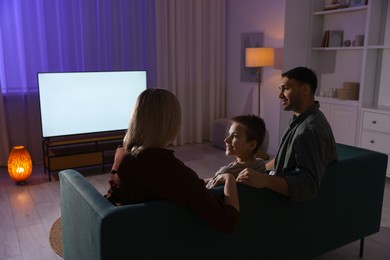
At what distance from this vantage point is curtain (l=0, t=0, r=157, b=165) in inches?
175

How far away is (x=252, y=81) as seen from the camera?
5.55 meters

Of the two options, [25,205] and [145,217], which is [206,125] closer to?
[25,205]

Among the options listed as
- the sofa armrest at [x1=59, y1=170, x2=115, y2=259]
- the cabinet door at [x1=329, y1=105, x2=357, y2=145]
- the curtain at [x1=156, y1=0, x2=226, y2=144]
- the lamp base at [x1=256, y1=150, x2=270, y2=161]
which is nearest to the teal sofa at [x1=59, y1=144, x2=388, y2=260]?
the sofa armrest at [x1=59, y1=170, x2=115, y2=259]

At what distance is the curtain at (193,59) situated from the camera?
5.43 metres

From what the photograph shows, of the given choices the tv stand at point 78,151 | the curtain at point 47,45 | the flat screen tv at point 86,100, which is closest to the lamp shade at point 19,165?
the tv stand at point 78,151

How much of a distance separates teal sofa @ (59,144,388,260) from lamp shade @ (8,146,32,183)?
2.10m

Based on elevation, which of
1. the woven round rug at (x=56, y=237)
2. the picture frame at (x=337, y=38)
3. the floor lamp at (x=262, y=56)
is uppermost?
the picture frame at (x=337, y=38)

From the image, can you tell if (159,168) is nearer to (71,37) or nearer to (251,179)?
(251,179)

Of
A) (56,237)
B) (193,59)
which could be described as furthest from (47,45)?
(56,237)

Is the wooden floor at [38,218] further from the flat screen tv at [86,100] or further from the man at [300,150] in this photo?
the man at [300,150]

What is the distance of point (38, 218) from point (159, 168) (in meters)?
2.11

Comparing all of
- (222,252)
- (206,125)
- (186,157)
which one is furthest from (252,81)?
(222,252)

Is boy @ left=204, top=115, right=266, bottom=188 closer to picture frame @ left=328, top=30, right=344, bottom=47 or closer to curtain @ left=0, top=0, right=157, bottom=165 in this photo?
picture frame @ left=328, top=30, right=344, bottom=47

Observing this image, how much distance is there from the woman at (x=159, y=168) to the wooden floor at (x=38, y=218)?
1.32m
